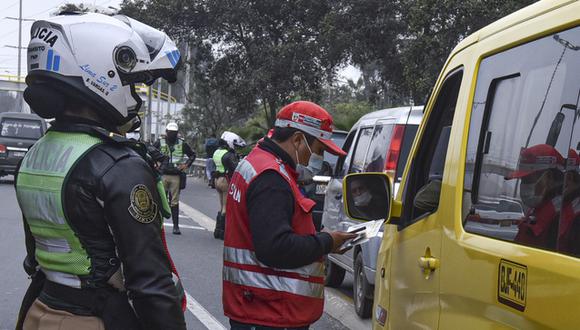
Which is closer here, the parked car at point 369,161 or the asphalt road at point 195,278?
the parked car at point 369,161

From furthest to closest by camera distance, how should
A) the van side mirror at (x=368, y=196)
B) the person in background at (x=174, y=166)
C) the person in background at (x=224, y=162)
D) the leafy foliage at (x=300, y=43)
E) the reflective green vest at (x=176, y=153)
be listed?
1. the leafy foliage at (x=300, y=43)
2. the reflective green vest at (x=176, y=153)
3. the person in background at (x=174, y=166)
4. the person in background at (x=224, y=162)
5. the van side mirror at (x=368, y=196)

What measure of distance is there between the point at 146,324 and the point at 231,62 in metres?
27.4

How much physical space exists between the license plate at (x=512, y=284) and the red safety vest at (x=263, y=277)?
1.42 meters

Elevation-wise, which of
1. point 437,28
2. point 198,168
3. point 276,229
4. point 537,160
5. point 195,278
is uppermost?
point 437,28

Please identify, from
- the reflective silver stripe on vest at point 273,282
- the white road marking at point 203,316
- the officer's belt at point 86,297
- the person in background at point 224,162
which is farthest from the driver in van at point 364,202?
the person in background at point 224,162

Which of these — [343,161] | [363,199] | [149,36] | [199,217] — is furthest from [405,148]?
[199,217]

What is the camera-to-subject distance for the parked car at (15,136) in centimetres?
2431

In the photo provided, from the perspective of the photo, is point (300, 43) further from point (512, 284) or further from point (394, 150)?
point (512, 284)

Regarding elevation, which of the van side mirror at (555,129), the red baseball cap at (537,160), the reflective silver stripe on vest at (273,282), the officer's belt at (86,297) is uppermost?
the van side mirror at (555,129)

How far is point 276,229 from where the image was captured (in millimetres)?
3648

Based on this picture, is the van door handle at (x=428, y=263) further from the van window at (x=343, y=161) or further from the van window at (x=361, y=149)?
the van window at (x=343, y=161)

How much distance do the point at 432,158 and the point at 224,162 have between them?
9785mm

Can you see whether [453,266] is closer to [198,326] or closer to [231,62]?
[198,326]

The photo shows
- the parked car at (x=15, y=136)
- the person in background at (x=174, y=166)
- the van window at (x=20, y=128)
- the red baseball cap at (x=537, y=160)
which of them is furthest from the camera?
the van window at (x=20, y=128)
